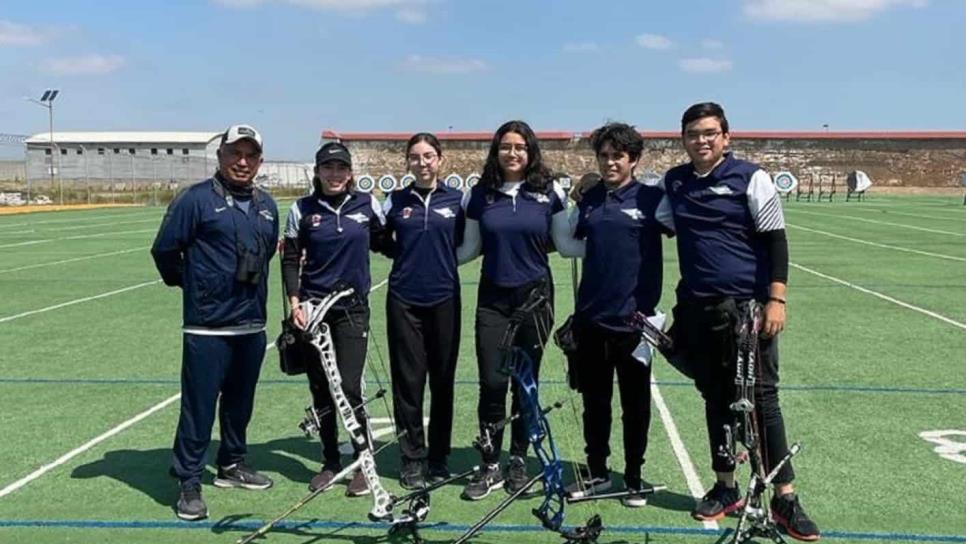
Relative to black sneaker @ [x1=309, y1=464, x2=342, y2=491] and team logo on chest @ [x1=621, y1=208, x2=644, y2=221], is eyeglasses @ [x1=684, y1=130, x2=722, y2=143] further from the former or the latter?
black sneaker @ [x1=309, y1=464, x2=342, y2=491]

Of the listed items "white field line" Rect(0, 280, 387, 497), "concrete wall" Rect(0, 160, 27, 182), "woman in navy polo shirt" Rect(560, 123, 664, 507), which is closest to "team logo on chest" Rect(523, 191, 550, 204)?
"woman in navy polo shirt" Rect(560, 123, 664, 507)

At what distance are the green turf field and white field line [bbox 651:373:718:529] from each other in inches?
0.8

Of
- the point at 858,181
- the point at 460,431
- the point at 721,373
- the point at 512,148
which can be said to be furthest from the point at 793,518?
the point at 858,181

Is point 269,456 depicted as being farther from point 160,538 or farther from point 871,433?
point 871,433

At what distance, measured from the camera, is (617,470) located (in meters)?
5.56

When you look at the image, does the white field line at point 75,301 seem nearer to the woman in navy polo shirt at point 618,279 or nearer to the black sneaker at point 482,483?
the black sneaker at point 482,483

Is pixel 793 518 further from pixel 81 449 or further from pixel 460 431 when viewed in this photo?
pixel 81 449

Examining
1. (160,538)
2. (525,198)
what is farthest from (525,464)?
(160,538)

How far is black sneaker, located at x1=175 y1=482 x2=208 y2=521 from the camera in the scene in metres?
4.72

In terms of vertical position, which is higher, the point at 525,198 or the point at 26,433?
the point at 525,198

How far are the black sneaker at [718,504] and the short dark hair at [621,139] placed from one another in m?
1.80

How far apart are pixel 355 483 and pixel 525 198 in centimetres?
185

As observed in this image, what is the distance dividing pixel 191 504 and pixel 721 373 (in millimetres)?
2831

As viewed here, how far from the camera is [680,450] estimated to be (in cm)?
593
